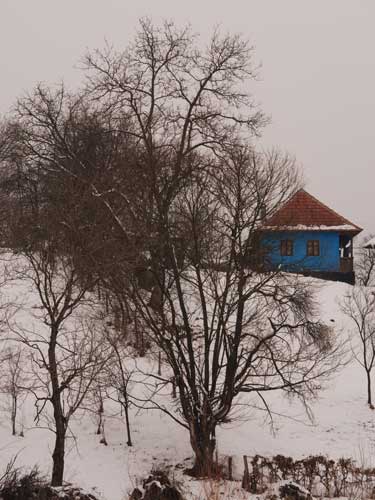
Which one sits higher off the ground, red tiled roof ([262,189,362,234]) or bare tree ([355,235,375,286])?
red tiled roof ([262,189,362,234])

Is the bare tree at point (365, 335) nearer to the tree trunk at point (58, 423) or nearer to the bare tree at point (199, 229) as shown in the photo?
the bare tree at point (199, 229)

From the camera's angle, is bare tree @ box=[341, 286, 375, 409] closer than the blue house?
Yes

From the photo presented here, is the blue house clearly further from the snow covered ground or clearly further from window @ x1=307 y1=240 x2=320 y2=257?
the snow covered ground

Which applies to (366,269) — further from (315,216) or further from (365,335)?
(365,335)

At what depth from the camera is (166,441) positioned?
544 inches

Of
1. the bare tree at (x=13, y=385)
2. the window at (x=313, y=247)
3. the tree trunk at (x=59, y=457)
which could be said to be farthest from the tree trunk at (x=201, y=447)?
the window at (x=313, y=247)

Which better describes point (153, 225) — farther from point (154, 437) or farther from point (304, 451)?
point (304, 451)

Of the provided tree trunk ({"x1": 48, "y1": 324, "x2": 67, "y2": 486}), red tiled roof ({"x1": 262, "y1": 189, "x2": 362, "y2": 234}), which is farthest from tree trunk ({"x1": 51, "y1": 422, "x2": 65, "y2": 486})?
red tiled roof ({"x1": 262, "y1": 189, "x2": 362, "y2": 234})

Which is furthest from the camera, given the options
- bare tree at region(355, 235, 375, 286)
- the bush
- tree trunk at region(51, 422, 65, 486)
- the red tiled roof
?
bare tree at region(355, 235, 375, 286)

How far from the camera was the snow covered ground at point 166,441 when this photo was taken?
39.6 feet

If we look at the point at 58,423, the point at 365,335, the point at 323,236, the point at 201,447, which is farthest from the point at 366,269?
the point at 58,423

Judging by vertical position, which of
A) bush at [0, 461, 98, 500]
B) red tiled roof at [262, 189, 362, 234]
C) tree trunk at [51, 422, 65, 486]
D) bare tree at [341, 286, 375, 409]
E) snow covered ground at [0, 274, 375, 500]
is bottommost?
snow covered ground at [0, 274, 375, 500]

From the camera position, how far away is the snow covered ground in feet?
39.6

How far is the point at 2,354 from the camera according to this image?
17250mm
